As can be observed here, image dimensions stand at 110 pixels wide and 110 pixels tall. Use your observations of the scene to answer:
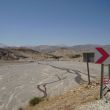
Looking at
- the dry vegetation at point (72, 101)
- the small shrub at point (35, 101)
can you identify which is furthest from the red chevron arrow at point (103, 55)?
the small shrub at point (35, 101)

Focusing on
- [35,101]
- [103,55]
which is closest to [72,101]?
[103,55]

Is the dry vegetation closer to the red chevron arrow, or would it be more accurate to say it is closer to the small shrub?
the small shrub

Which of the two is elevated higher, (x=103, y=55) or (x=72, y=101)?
(x=103, y=55)

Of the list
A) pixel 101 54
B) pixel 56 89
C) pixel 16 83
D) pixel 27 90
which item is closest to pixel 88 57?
pixel 56 89

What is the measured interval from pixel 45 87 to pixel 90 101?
7.38 m

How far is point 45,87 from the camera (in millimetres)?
15367

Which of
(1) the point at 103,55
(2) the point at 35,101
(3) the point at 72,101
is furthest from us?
(2) the point at 35,101

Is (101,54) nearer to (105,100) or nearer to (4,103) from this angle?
(105,100)

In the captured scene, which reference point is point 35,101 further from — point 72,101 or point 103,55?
point 103,55

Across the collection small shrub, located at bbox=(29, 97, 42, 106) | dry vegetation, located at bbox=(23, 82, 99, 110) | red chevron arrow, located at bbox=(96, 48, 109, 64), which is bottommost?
small shrub, located at bbox=(29, 97, 42, 106)

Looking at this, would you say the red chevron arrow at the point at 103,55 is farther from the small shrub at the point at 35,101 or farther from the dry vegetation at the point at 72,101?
the small shrub at the point at 35,101

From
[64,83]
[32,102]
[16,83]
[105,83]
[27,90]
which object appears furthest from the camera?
[16,83]

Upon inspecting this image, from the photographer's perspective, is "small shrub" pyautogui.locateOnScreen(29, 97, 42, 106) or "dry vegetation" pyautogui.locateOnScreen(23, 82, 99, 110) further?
"small shrub" pyautogui.locateOnScreen(29, 97, 42, 106)

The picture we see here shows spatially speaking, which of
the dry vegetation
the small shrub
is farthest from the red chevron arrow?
the small shrub
